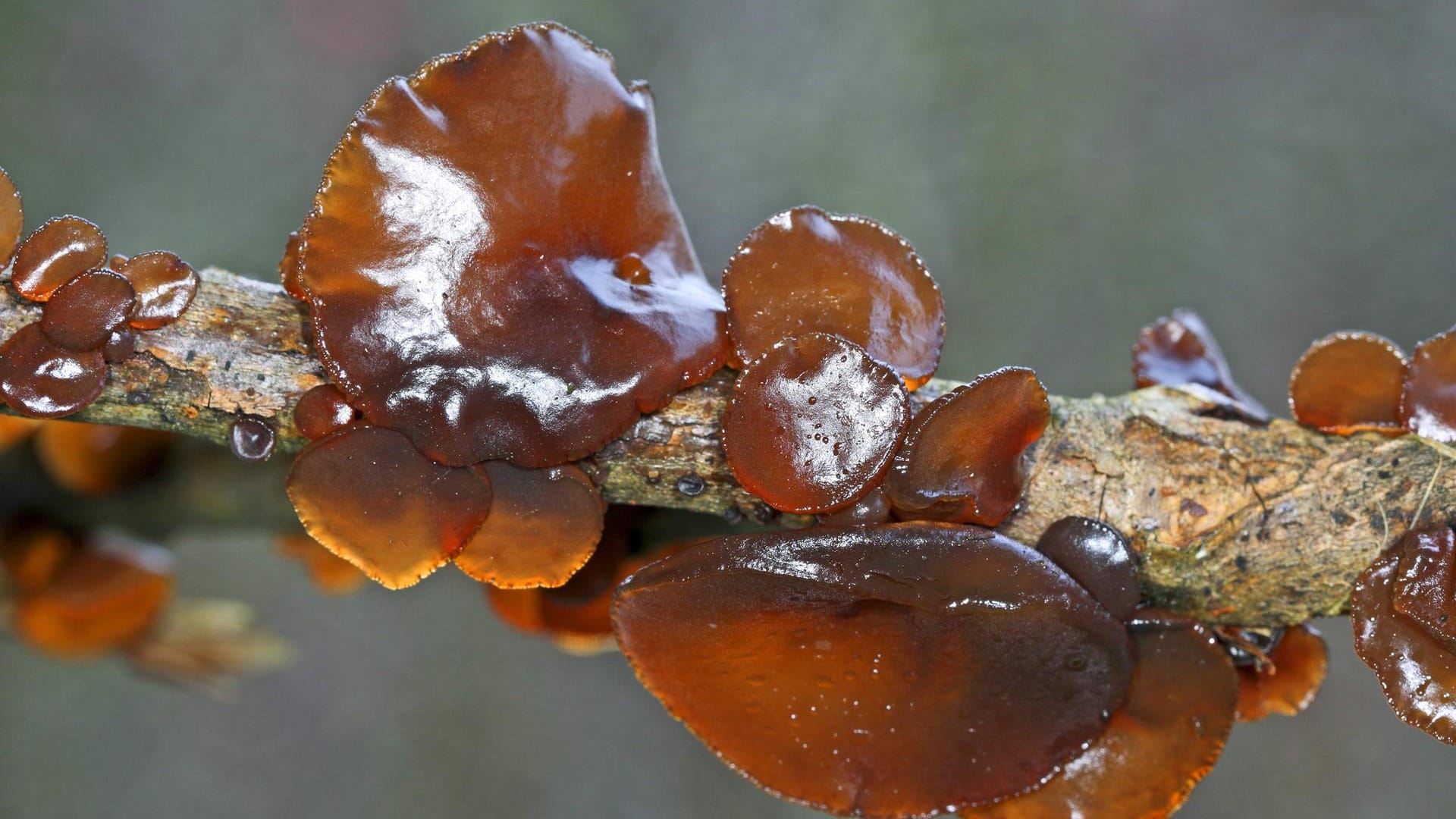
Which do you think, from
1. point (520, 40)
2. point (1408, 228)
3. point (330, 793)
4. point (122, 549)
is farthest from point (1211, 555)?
point (330, 793)

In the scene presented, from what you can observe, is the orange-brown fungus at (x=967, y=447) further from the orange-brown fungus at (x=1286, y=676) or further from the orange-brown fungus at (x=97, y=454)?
the orange-brown fungus at (x=97, y=454)

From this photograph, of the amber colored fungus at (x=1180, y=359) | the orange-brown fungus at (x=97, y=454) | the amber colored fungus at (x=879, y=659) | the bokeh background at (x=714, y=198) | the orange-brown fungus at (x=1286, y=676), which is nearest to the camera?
the amber colored fungus at (x=879, y=659)

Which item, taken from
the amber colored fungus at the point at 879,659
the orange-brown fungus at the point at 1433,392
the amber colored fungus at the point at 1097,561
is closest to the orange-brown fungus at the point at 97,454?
the amber colored fungus at the point at 879,659

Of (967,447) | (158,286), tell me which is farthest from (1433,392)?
(158,286)

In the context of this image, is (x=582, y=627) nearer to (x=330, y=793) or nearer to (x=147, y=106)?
(x=330, y=793)

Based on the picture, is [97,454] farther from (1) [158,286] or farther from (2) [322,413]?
(2) [322,413]

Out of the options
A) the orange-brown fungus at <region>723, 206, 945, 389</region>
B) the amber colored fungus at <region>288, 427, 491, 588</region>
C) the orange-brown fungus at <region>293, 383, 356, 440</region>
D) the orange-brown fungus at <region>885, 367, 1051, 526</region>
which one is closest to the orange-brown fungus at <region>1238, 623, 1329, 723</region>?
the orange-brown fungus at <region>885, 367, 1051, 526</region>
